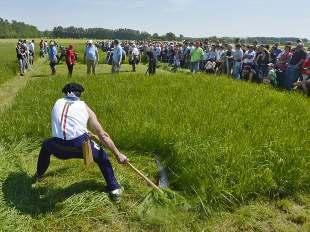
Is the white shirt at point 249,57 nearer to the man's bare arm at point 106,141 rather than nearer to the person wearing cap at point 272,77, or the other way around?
the person wearing cap at point 272,77

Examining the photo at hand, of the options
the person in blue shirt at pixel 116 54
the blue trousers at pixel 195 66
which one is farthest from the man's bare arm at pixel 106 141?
the blue trousers at pixel 195 66

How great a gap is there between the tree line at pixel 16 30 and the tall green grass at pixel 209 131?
131531 mm

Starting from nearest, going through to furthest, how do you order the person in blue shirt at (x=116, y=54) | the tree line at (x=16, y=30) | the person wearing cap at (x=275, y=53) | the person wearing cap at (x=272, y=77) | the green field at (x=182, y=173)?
the green field at (x=182, y=173) → the person wearing cap at (x=272, y=77) → the person wearing cap at (x=275, y=53) → the person in blue shirt at (x=116, y=54) → the tree line at (x=16, y=30)

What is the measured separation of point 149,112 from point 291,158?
12.3ft

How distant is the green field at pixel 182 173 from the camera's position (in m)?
5.27

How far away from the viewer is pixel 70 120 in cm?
557

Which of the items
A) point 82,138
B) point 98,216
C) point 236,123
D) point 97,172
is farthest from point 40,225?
point 236,123

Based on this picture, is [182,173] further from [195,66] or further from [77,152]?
[195,66]

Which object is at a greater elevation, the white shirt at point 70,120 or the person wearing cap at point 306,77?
the white shirt at point 70,120

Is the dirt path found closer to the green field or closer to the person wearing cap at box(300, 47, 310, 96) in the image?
the green field

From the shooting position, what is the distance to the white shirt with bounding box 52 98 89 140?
5.53 metres

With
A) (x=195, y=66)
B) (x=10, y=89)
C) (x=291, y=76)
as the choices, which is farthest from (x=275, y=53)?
(x=10, y=89)

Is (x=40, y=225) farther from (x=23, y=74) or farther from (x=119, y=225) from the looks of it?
(x=23, y=74)

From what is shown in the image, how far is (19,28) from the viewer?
153 meters
